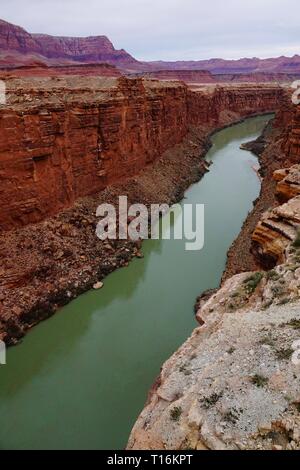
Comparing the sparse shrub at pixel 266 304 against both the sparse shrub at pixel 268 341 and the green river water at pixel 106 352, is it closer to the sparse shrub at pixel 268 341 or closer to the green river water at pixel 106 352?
the sparse shrub at pixel 268 341

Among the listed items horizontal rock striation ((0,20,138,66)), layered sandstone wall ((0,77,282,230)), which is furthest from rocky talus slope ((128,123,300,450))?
horizontal rock striation ((0,20,138,66))

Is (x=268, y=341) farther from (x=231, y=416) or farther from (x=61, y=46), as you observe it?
(x=61, y=46)

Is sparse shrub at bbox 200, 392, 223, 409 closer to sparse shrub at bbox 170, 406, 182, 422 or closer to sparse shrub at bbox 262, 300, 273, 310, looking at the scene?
sparse shrub at bbox 170, 406, 182, 422

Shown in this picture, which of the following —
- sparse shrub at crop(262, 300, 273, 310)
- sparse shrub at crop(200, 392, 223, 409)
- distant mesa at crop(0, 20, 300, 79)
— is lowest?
sparse shrub at crop(200, 392, 223, 409)

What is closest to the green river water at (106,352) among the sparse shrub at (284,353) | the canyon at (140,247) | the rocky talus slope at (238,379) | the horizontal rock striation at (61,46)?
the canyon at (140,247)

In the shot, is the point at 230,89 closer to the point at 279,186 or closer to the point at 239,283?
the point at 279,186

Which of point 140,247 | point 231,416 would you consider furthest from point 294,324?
point 140,247

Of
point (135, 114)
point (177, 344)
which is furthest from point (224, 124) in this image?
point (177, 344)
